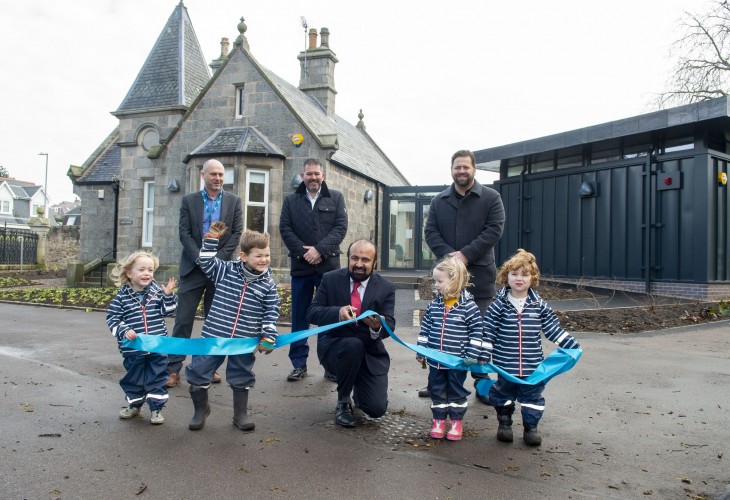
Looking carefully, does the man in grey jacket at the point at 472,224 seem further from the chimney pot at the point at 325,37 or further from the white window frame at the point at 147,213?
the chimney pot at the point at 325,37

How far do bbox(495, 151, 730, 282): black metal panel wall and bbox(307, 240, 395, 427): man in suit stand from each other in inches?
416

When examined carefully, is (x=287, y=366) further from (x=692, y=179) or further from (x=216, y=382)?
(x=692, y=179)

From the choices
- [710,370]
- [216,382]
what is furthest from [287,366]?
[710,370]

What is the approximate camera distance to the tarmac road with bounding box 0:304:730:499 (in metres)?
3.06

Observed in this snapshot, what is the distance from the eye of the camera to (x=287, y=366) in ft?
20.6

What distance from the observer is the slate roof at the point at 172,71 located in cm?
1977

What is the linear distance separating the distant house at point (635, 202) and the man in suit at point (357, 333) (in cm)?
1037

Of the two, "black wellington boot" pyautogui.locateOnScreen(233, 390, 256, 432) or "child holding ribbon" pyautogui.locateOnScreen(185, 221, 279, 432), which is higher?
"child holding ribbon" pyautogui.locateOnScreen(185, 221, 279, 432)

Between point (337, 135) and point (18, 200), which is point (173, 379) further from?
point (18, 200)

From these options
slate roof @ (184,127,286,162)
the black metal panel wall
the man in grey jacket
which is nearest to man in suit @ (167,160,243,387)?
the man in grey jacket

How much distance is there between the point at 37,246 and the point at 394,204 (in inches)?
710

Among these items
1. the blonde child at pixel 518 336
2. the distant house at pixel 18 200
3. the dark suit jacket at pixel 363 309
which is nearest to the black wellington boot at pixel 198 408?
the dark suit jacket at pixel 363 309

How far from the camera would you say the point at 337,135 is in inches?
688

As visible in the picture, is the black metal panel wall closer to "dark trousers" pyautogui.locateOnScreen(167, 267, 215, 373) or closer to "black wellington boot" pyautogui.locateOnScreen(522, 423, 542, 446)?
"black wellington boot" pyautogui.locateOnScreen(522, 423, 542, 446)
